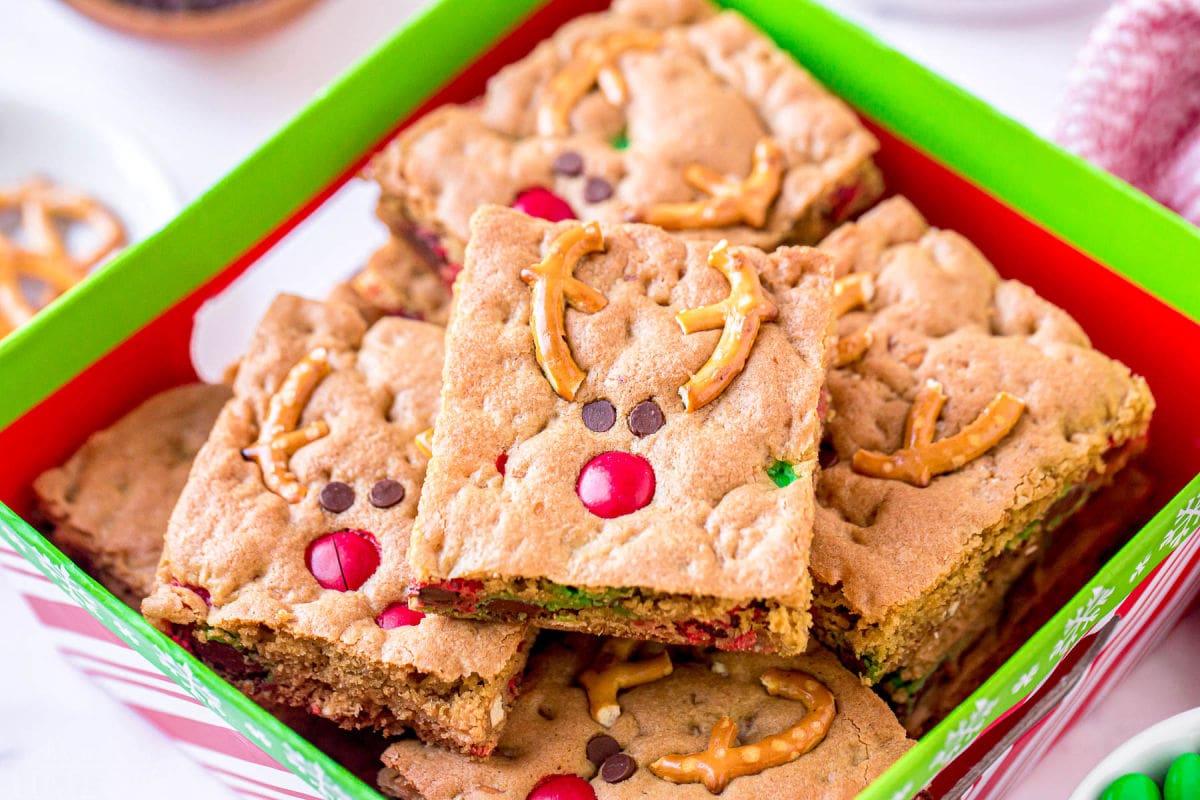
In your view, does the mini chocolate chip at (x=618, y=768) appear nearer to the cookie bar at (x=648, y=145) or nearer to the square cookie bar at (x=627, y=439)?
the square cookie bar at (x=627, y=439)

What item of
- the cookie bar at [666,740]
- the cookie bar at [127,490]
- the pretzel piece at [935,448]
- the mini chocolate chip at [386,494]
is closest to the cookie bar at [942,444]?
the pretzel piece at [935,448]

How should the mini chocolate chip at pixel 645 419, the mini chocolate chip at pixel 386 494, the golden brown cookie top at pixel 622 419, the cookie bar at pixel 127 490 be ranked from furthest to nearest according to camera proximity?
the cookie bar at pixel 127 490 → the mini chocolate chip at pixel 386 494 → the mini chocolate chip at pixel 645 419 → the golden brown cookie top at pixel 622 419

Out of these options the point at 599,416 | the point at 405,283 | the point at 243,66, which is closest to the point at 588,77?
the point at 405,283

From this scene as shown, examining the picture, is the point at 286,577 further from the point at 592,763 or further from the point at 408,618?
the point at 592,763

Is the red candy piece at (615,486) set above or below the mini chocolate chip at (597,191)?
below

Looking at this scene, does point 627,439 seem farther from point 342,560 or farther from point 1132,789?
point 1132,789
